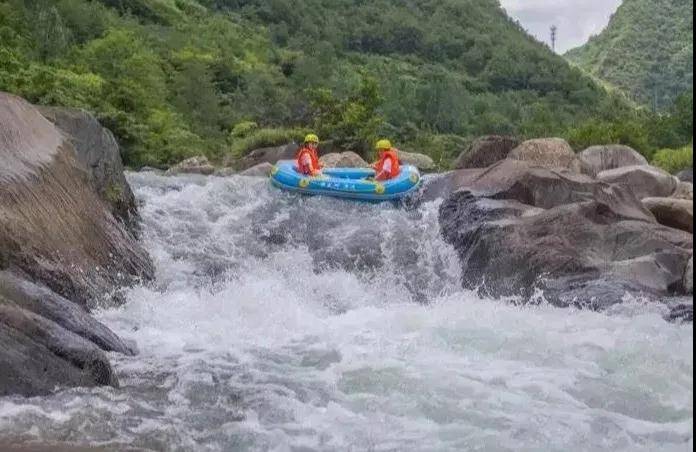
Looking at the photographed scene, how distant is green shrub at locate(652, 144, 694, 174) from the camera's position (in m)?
18.6

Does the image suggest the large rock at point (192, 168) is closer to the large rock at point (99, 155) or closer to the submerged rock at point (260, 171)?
the submerged rock at point (260, 171)

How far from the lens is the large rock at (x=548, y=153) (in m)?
14.7

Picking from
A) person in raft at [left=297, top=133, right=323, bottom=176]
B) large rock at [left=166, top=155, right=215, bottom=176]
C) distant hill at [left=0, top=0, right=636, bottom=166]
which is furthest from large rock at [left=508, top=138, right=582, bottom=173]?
distant hill at [left=0, top=0, right=636, bottom=166]

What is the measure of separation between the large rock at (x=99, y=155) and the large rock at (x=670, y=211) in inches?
290

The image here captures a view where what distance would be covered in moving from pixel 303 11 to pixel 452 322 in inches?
2274

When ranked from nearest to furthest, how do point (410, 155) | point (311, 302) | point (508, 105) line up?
1. point (311, 302)
2. point (410, 155)
3. point (508, 105)

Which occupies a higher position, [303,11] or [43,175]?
[303,11]

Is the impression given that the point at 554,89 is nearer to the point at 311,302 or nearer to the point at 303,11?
the point at 303,11

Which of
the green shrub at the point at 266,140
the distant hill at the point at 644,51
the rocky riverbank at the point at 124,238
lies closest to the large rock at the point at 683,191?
the rocky riverbank at the point at 124,238

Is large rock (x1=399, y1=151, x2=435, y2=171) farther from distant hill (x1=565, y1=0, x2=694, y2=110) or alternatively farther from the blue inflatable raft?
distant hill (x1=565, y1=0, x2=694, y2=110)

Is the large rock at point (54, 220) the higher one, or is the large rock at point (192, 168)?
the large rock at point (54, 220)

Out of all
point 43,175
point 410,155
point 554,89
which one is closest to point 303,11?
point 554,89

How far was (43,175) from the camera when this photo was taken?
9062mm

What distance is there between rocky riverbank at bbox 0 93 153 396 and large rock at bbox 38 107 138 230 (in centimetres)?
2
